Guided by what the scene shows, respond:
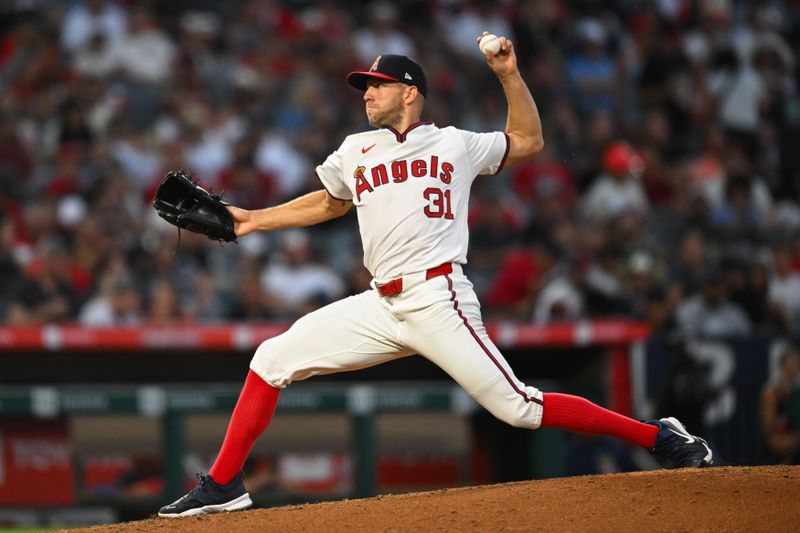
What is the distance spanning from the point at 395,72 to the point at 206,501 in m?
1.88

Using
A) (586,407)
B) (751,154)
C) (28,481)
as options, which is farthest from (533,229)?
(586,407)

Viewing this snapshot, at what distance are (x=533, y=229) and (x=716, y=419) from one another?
2296 mm

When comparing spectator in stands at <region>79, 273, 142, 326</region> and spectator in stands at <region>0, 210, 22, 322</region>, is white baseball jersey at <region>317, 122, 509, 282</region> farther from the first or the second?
spectator in stands at <region>0, 210, 22, 322</region>

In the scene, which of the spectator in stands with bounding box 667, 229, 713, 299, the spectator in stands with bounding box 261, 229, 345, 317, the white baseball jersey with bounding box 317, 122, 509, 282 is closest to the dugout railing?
the spectator in stands with bounding box 261, 229, 345, 317

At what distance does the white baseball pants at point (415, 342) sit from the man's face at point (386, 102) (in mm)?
649

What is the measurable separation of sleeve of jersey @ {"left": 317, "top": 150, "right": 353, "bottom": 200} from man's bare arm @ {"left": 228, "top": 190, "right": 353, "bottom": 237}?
7 centimetres

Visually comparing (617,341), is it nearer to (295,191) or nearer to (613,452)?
(613,452)

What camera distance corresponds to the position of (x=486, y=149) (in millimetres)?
5004

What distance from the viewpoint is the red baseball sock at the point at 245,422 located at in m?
4.96

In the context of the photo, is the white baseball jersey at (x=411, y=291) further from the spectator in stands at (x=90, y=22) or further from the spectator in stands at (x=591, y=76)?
the spectator in stands at (x=591, y=76)

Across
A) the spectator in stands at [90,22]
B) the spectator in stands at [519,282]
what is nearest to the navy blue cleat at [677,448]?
the spectator in stands at [519,282]

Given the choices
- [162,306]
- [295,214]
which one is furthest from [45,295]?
[295,214]

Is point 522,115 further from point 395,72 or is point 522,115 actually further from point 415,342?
point 415,342

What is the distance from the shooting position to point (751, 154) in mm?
12742
